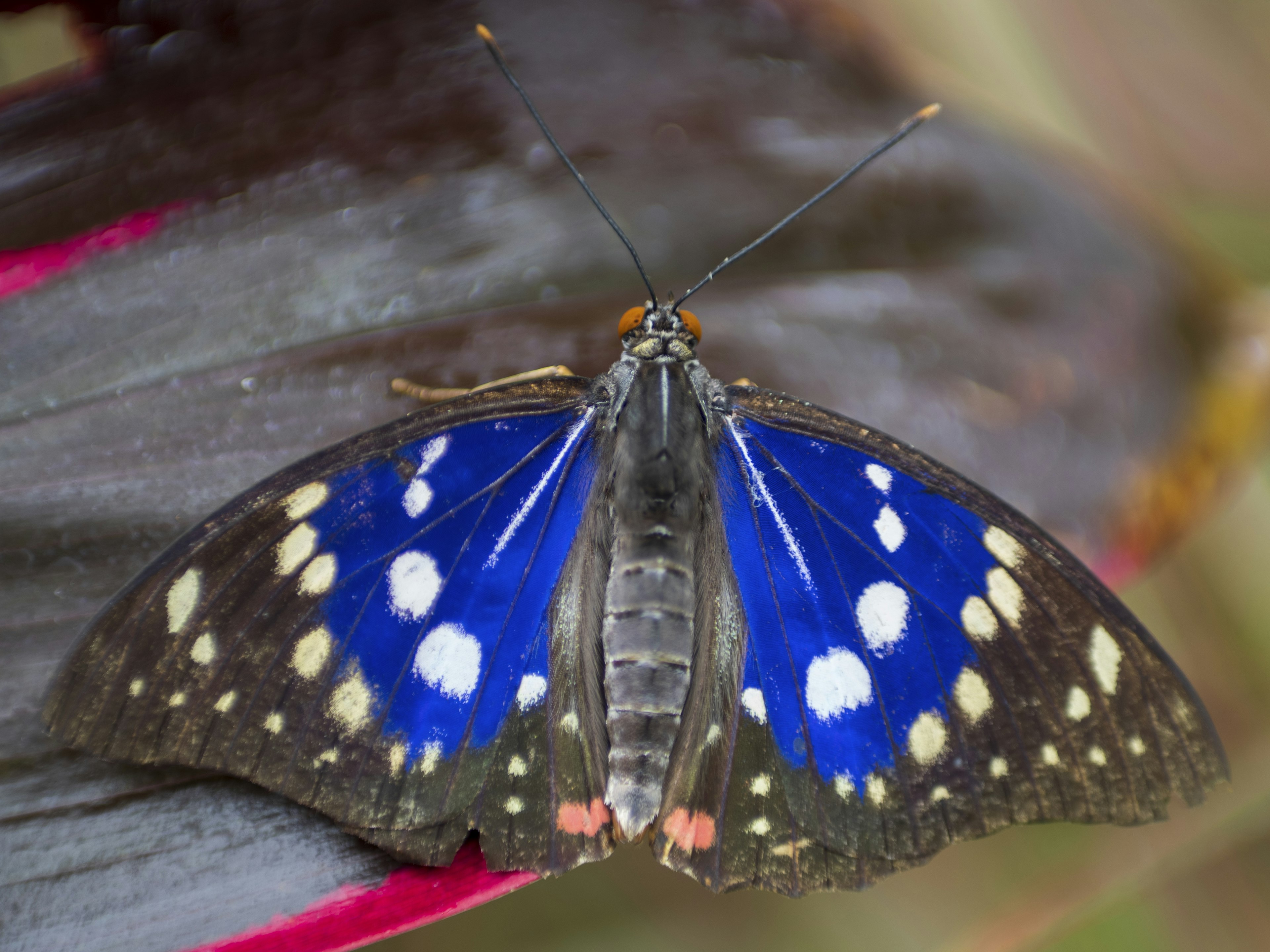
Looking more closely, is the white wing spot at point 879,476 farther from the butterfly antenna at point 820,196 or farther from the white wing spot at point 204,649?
the white wing spot at point 204,649

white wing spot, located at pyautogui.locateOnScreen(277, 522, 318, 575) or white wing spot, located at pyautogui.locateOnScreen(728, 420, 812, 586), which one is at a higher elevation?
white wing spot, located at pyautogui.locateOnScreen(277, 522, 318, 575)

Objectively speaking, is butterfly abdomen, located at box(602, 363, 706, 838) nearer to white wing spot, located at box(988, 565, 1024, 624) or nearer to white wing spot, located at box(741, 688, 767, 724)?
white wing spot, located at box(741, 688, 767, 724)

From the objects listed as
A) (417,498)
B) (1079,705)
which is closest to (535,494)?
(417,498)

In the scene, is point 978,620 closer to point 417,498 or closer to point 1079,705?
point 1079,705

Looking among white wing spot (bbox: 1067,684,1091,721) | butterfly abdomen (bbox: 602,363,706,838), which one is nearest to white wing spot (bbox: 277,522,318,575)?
butterfly abdomen (bbox: 602,363,706,838)

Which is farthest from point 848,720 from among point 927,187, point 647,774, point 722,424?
point 927,187

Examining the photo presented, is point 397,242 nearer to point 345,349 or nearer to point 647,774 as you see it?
point 345,349
